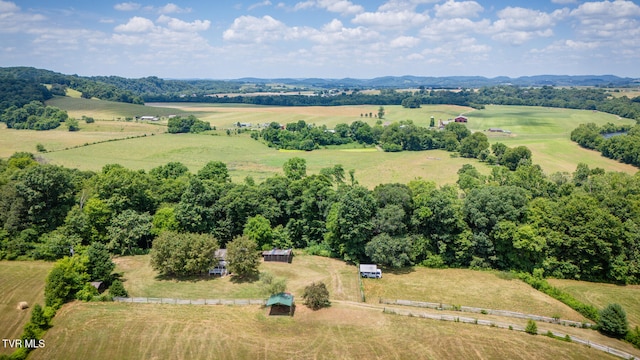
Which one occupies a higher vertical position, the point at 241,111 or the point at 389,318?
the point at 241,111

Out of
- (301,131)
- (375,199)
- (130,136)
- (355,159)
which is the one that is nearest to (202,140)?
(130,136)

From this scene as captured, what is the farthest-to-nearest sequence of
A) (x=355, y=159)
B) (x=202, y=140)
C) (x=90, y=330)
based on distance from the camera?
1. (x=202, y=140)
2. (x=355, y=159)
3. (x=90, y=330)

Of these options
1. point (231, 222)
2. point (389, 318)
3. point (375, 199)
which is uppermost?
point (375, 199)

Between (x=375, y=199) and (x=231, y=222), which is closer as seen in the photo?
(x=375, y=199)

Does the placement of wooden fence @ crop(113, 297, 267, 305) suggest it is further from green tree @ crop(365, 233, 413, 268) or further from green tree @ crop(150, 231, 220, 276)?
green tree @ crop(365, 233, 413, 268)

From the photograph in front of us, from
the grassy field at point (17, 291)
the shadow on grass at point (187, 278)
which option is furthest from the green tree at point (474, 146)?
the grassy field at point (17, 291)

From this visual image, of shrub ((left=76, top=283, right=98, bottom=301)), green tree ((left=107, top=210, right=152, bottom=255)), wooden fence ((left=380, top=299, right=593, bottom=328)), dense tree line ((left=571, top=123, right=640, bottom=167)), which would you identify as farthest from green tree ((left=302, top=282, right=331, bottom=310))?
dense tree line ((left=571, top=123, right=640, bottom=167))

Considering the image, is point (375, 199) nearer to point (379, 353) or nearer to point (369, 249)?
point (369, 249)

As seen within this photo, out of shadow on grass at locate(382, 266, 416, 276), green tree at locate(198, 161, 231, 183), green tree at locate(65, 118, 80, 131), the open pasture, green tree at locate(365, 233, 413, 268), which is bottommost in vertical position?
shadow on grass at locate(382, 266, 416, 276)
